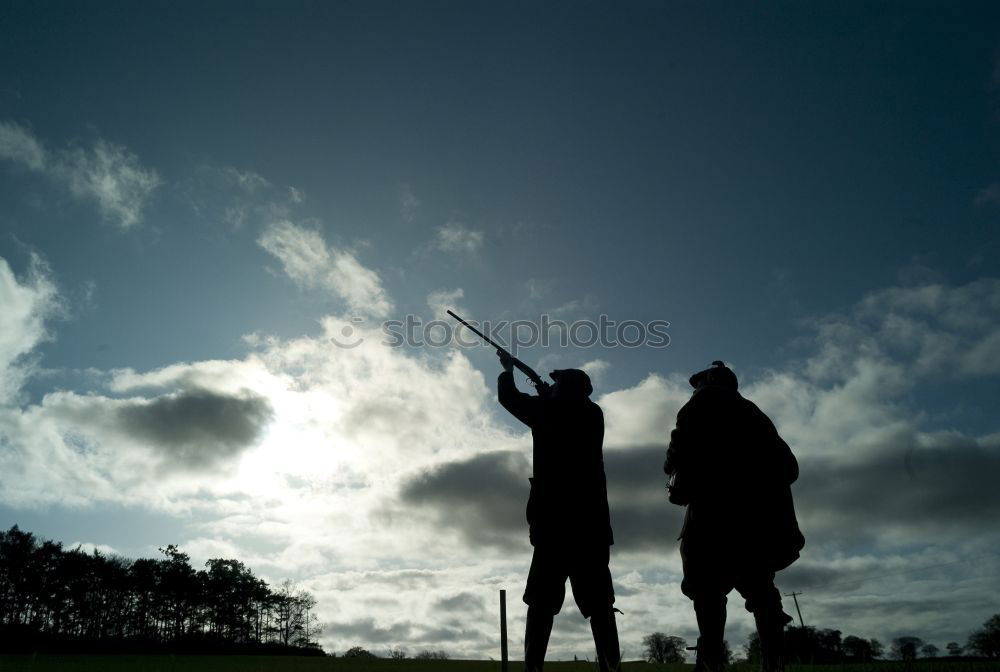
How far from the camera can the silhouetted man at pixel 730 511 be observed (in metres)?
4.58

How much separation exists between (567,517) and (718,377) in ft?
6.67

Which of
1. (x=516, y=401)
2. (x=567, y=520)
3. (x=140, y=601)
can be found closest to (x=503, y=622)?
(x=567, y=520)

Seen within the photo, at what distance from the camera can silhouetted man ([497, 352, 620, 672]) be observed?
4512 mm

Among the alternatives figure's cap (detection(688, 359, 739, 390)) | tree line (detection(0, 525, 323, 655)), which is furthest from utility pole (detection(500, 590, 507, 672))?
tree line (detection(0, 525, 323, 655))

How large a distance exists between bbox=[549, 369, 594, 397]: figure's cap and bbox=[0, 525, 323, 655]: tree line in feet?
178

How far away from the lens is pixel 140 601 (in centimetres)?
8481

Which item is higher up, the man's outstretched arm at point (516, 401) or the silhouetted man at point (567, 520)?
the man's outstretched arm at point (516, 401)

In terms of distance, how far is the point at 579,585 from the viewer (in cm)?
457

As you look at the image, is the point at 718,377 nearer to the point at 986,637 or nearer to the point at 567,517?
the point at 567,517

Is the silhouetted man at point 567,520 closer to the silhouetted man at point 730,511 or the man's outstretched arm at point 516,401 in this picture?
the man's outstretched arm at point 516,401

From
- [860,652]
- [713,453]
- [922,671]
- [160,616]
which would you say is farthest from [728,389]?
[160,616]

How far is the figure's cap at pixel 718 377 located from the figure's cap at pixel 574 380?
43.8 inches

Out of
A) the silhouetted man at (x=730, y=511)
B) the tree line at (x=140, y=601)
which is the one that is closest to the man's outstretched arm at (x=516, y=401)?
the silhouetted man at (x=730, y=511)

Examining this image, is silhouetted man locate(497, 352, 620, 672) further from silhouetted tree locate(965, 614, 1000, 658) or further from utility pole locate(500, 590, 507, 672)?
silhouetted tree locate(965, 614, 1000, 658)
